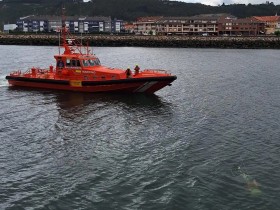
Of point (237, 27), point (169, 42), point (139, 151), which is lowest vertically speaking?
point (139, 151)

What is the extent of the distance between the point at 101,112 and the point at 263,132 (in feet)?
37.9

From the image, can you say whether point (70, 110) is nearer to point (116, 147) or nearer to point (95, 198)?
point (116, 147)

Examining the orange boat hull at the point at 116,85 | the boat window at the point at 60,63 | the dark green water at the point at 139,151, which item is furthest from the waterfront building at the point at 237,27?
the boat window at the point at 60,63

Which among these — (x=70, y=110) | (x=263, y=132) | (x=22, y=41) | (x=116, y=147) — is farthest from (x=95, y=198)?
(x=22, y=41)

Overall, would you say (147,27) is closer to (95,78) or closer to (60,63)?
(60,63)

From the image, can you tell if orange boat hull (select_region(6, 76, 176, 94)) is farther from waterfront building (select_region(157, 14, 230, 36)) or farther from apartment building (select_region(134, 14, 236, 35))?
waterfront building (select_region(157, 14, 230, 36))

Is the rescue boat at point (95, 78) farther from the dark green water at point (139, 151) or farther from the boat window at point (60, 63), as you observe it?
the dark green water at point (139, 151)

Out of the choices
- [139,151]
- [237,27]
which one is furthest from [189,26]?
[139,151]

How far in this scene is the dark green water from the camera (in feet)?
49.8

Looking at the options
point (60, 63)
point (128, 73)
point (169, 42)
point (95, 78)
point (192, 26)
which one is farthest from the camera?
point (192, 26)

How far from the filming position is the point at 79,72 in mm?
35844

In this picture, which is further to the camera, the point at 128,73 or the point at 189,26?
the point at 189,26

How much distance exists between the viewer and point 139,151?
20109 mm

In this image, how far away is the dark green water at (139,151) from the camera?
49.8ft
